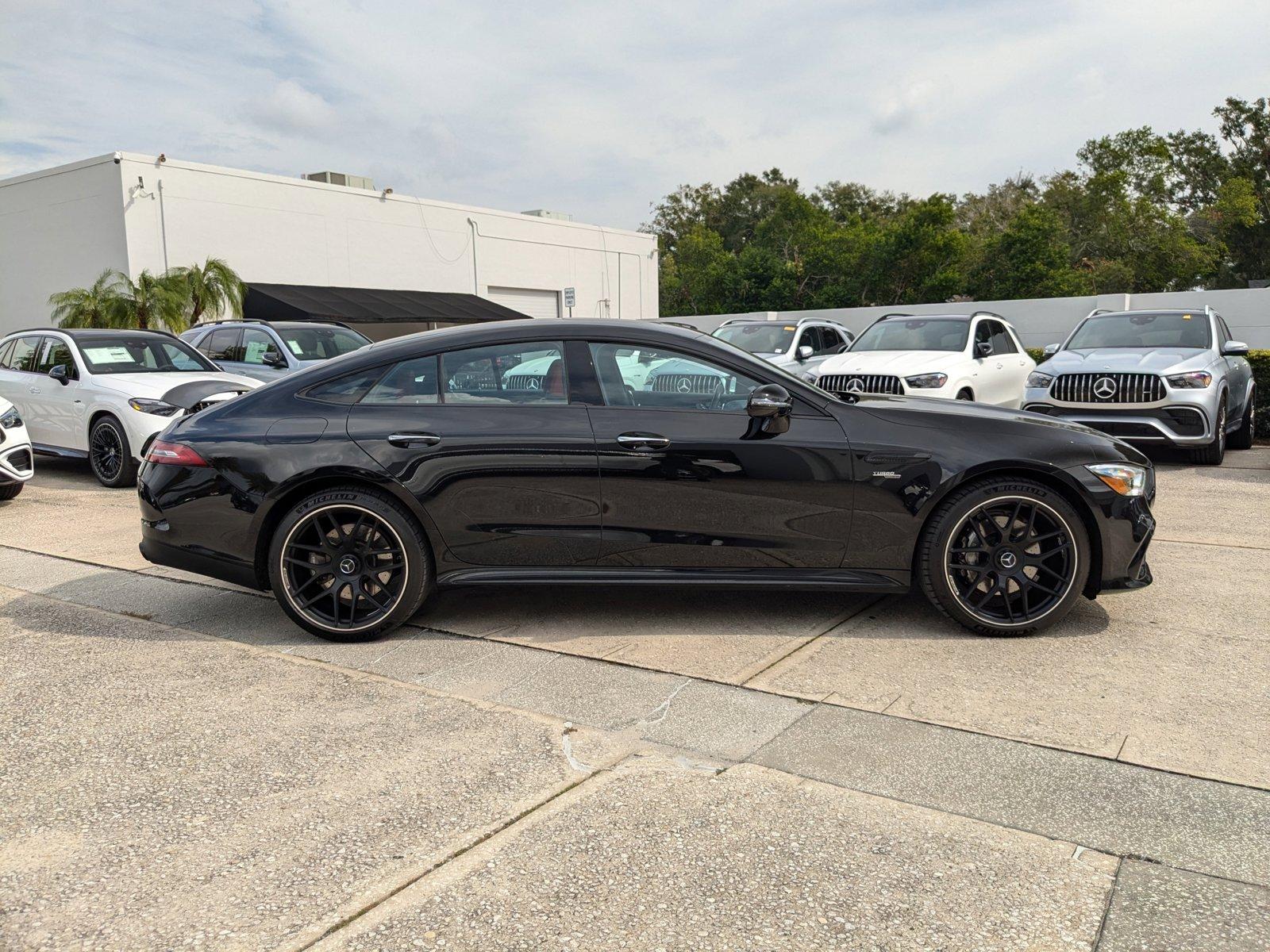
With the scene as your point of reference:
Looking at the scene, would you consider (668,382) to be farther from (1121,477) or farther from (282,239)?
(282,239)

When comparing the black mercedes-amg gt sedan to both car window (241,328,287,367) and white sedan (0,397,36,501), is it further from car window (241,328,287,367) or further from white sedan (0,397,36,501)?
car window (241,328,287,367)

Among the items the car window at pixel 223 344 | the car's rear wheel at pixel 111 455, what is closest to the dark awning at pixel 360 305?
the car window at pixel 223 344

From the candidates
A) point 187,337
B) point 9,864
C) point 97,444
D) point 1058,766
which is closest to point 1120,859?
point 1058,766

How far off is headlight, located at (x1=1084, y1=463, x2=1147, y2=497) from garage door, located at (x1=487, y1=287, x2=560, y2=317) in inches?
1216

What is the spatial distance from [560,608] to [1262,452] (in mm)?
9866

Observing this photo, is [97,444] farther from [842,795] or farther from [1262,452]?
[1262,452]

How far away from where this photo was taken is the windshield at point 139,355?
10.7m

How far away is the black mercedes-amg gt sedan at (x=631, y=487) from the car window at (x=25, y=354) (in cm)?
755

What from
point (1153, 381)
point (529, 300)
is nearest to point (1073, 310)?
point (529, 300)

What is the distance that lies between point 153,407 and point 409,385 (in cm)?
609

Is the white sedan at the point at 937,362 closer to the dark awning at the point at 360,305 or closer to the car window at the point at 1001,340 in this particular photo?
the car window at the point at 1001,340

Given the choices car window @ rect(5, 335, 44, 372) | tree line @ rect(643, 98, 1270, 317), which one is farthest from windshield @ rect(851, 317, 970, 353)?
tree line @ rect(643, 98, 1270, 317)

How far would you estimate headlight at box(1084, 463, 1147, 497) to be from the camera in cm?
473

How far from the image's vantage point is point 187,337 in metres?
14.5
